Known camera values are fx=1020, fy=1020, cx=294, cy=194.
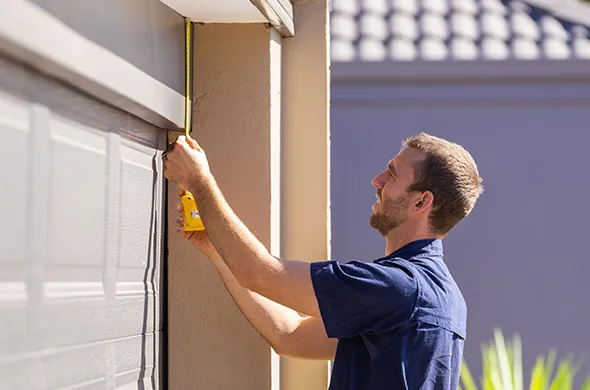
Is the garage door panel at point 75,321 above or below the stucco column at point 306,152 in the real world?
below

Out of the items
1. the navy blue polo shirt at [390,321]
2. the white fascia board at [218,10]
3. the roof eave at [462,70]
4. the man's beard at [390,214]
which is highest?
the roof eave at [462,70]

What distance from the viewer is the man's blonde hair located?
121 inches

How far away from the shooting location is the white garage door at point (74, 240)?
2.04 meters

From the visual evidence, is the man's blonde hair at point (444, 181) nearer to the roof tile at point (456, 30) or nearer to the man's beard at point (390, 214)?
the man's beard at point (390, 214)

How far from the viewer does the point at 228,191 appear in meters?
3.18

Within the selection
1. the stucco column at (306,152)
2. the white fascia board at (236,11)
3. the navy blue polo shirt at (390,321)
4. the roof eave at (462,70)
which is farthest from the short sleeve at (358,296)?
the roof eave at (462,70)

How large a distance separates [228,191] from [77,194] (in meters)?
0.86

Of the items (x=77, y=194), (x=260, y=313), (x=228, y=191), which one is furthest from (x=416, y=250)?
(x=77, y=194)

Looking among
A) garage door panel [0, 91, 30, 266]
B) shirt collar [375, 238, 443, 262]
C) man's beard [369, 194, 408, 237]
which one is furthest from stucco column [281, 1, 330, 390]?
garage door panel [0, 91, 30, 266]

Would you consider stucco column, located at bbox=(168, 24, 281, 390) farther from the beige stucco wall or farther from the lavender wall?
the lavender wall

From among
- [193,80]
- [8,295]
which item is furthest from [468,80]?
[8,295]

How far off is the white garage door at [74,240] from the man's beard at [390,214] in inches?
26.7

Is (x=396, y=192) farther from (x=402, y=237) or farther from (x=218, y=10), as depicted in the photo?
(x=218, y=10)

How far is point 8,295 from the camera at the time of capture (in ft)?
6.56
